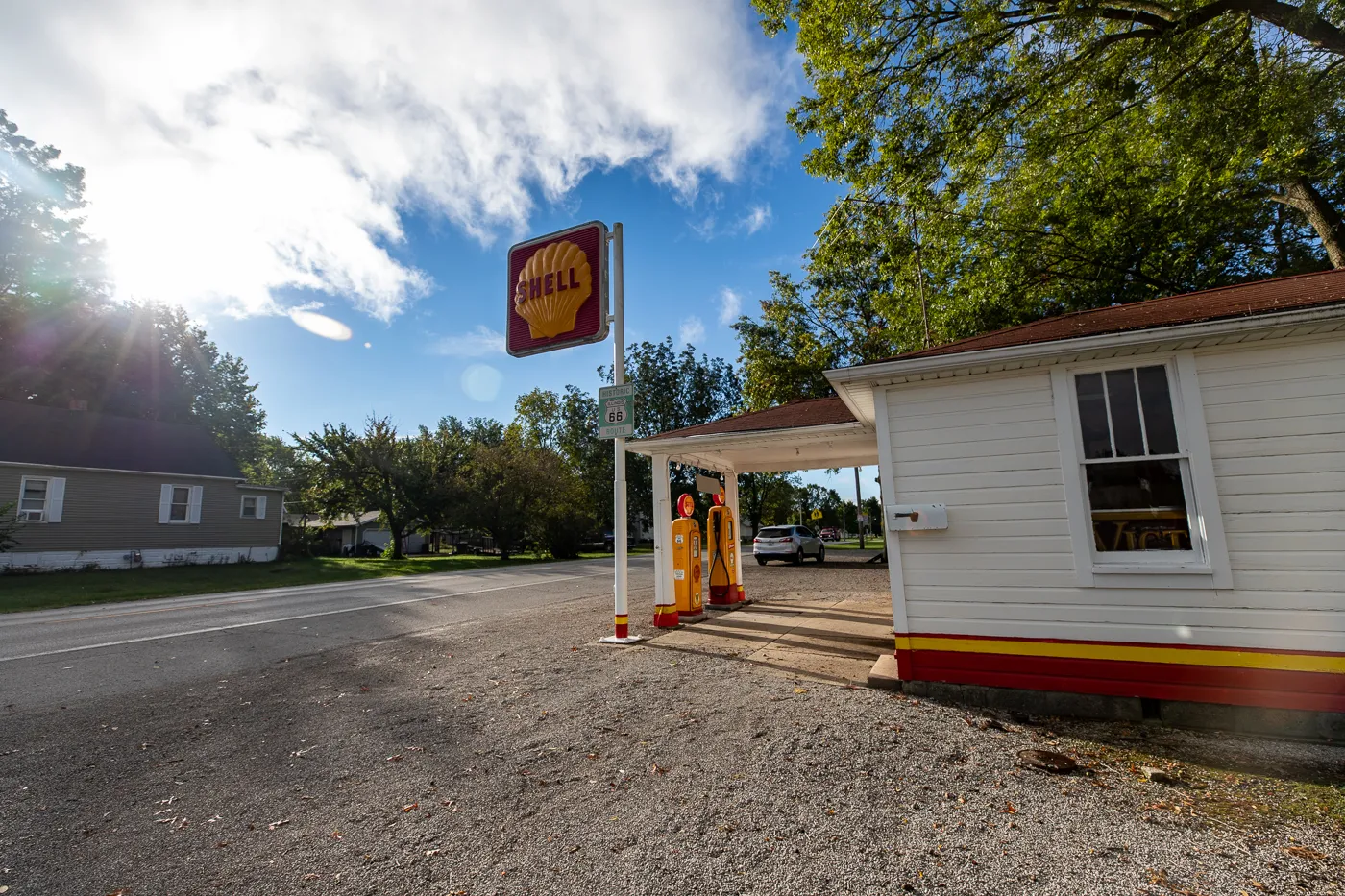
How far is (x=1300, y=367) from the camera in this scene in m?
4.33

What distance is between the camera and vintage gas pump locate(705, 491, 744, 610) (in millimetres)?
10555

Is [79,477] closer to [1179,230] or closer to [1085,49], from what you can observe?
[1085,49]

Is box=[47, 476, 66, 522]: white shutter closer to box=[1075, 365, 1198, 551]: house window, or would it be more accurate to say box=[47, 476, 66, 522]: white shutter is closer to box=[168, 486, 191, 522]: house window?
box=[168, 486, 191, 522]: house window

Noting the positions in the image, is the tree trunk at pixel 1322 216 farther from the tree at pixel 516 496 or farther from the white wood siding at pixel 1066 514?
the tree at pixel 516 496

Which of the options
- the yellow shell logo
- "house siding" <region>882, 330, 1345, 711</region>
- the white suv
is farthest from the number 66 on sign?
the white suv

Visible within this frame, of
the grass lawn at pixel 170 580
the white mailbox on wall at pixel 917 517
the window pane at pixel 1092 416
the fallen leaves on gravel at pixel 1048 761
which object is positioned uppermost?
the window pane at pixel 1092 416

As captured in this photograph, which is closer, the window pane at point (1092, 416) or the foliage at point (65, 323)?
the window pane at point (1092, 416)

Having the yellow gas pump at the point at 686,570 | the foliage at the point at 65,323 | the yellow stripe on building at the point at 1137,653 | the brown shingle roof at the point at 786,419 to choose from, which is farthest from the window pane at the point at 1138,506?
the foliage at the point at 65,323

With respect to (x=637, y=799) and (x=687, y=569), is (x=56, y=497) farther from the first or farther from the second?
(x=637, y=799)

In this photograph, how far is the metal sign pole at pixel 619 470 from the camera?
7.52 meters

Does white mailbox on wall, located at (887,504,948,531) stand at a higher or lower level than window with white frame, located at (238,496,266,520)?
lower

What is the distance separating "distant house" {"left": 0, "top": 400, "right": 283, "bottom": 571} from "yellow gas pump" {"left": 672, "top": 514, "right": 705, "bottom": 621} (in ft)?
67.5

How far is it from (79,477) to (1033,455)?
26.8 m

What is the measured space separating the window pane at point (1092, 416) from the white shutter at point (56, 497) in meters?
26.9
